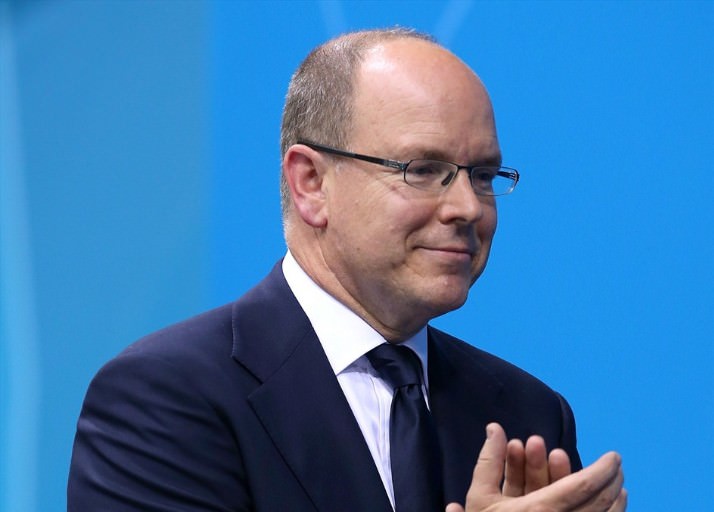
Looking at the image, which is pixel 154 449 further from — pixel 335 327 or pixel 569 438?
pixel 569 438

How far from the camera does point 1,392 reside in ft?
10.9

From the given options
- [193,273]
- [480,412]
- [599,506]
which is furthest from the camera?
[193,273]

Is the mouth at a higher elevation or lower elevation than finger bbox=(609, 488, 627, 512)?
higher

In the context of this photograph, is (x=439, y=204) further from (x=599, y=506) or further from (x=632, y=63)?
(x=632, y=63)

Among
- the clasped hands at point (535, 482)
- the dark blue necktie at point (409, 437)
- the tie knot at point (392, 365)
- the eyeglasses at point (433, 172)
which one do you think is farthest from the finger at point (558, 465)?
the eyeglasses at point (433, 172)

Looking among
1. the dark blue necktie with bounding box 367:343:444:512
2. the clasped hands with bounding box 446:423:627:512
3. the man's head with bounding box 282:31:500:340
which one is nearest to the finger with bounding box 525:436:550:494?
the clasped hands with bounding box 446:423:627:512

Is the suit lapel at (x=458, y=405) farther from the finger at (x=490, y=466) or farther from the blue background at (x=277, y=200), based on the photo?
the blue background at (x=277, y=200)

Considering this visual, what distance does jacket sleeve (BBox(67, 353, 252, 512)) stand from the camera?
1.82m

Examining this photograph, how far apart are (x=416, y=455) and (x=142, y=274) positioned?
1566 mm

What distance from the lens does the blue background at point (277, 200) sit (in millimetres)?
2742

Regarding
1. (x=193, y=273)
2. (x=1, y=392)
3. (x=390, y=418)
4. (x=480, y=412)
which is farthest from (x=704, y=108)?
(x=1, y=392)

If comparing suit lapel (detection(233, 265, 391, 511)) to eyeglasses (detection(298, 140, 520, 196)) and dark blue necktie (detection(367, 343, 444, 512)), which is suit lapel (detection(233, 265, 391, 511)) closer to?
dark blue necktie (detection(367, 343, 444, 512))

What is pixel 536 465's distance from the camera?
66.9 inches

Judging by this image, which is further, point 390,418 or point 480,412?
point 480,412
